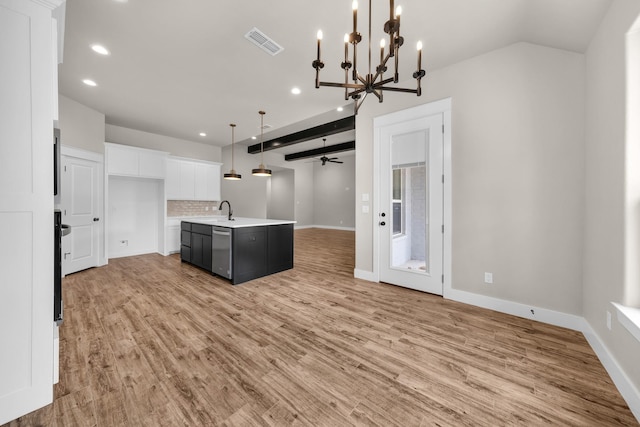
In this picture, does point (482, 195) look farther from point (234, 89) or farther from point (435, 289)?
point (234, 89)

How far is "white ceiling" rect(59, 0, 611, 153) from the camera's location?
2150 mm

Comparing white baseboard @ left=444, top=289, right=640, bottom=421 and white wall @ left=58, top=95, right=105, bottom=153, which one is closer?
white baseboard @ left=444, top=289, right=640, bottom=421

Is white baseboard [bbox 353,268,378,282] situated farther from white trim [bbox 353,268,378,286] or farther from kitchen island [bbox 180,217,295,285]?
kitchen island [bbox 180,217,295,285]

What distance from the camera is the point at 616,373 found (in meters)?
1.65

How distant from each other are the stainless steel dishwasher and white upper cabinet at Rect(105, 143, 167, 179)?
2.78 m

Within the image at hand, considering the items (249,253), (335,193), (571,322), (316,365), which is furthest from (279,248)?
(335,193)

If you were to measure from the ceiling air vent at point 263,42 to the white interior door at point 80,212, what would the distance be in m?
3.99

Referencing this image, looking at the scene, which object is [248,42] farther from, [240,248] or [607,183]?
[607,183]

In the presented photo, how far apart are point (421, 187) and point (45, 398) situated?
391cm

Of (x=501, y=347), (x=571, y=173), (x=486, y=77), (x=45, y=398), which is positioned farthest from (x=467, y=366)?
(x=486, y=77)

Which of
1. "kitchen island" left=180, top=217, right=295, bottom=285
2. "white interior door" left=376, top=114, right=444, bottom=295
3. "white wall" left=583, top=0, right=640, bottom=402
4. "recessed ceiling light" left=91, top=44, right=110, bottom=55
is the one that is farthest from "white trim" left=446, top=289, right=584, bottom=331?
"recessed ceiling light" left=91, top=44, right=110, bottom=55

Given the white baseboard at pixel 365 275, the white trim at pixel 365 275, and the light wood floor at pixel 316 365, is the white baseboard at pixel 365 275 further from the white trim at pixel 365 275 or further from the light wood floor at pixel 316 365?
the light wood floor at pixel 316 365

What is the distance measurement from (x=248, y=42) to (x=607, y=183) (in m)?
3.54

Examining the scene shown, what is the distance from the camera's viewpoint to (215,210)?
7.12 m
